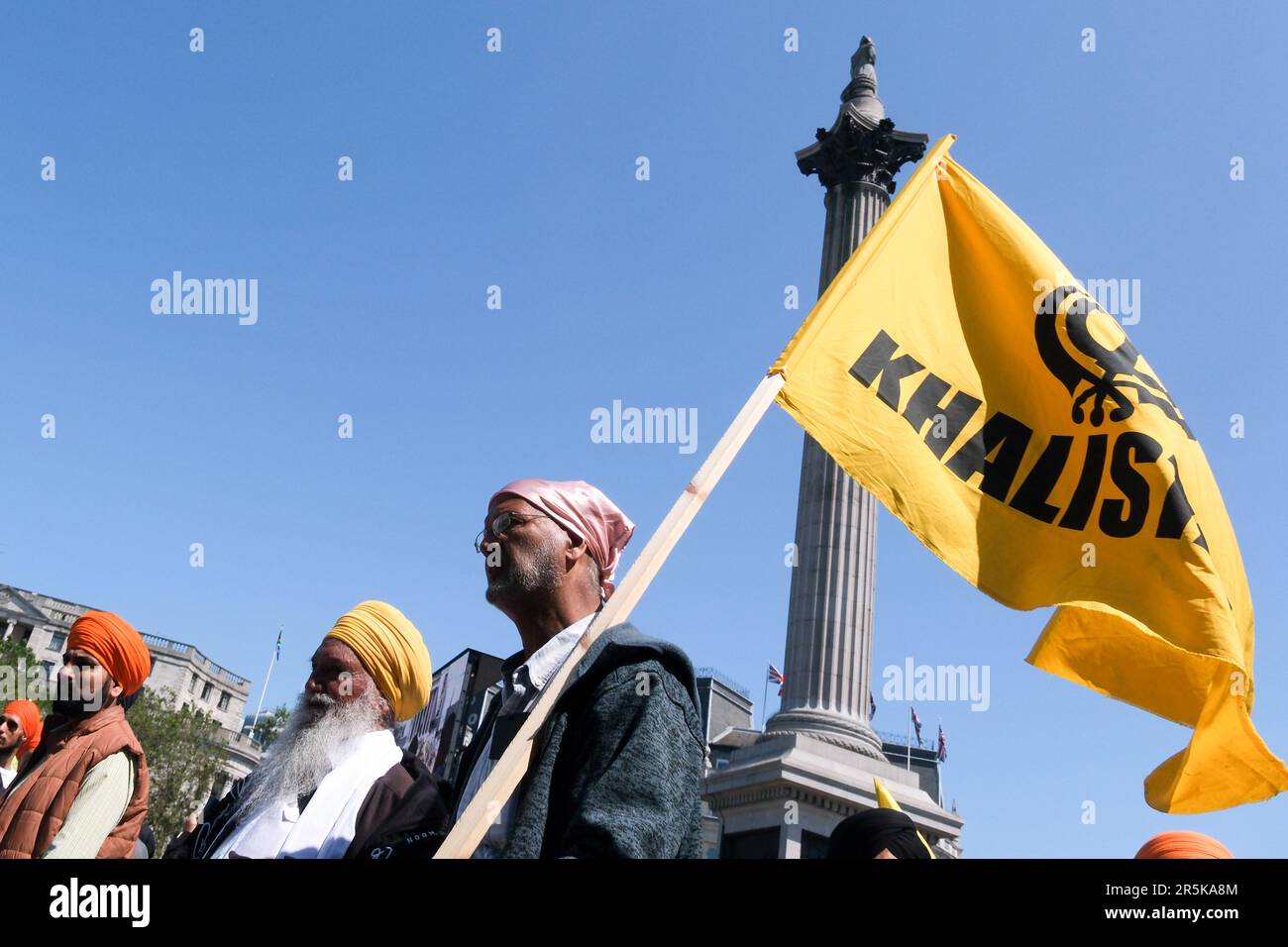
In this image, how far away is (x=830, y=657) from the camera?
57.3 feet

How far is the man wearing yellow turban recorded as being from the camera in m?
3.03

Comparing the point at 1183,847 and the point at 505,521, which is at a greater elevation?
the point at 505,521

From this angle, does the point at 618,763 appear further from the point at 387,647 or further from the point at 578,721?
the point at 387,647

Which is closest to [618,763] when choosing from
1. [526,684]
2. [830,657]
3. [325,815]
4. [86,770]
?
[526,684]

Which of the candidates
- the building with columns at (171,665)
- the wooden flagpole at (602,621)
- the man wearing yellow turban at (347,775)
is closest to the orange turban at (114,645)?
the man wearing yellow turban at (347,775)

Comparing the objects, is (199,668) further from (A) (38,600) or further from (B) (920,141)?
(B) (920,141)

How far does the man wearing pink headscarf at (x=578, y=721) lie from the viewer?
2.13 meters

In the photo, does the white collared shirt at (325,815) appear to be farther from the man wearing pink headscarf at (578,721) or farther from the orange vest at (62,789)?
the orange vest at (62,789)

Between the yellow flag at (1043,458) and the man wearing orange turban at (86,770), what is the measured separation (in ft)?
8.98

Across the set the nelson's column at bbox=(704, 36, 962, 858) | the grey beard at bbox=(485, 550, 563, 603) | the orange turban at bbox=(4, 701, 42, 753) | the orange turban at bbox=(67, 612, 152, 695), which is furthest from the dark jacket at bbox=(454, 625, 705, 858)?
the nelson's column at bbox=(704, 36, 962, 858)

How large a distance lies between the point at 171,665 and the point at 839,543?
66720mm
